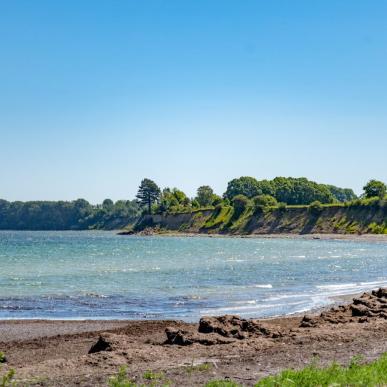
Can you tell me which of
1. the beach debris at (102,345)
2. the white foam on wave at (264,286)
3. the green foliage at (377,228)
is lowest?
the white foam on wave at (264,286)

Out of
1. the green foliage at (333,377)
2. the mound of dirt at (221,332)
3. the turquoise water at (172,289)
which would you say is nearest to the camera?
the green foliage at (333,377)

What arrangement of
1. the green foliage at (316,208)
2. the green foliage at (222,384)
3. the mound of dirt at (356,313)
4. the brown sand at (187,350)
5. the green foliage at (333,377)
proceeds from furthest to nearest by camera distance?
the green foliage at (316,208) < the mound of dirt at (356,313) < the brown sand at (187,350) < the green foliage at (222,384) < the green foliage at (333,377)

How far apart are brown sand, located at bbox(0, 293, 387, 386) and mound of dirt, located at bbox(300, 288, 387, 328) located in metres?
0.05

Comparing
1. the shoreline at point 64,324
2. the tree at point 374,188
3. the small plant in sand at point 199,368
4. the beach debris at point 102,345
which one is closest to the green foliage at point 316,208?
the tree at point 374,188

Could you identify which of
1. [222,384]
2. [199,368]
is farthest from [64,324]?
[222,384]

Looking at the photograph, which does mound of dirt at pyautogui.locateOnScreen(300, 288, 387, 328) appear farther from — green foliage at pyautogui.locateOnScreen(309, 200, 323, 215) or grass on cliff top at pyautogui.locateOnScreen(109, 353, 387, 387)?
green foliage at pyautogui.locateOnScreen(309, 200, 323, 215)

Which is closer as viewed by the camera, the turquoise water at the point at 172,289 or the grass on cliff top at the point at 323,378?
the grass on cliff top at the point at 323,378

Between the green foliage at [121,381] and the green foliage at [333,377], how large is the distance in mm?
2362

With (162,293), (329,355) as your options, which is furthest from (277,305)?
(329,355)

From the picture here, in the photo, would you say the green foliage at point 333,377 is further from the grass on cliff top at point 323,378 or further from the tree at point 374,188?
the tree at point 374,188

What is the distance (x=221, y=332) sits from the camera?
19.1m

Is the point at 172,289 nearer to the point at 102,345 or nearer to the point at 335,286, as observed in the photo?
the point at 335,286

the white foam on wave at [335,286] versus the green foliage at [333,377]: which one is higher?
the green foliage at [333,377]

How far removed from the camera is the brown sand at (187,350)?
13227 mm
